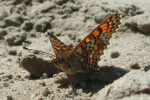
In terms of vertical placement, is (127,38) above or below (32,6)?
below

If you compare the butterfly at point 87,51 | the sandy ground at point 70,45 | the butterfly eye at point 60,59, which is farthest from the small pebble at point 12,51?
the butterfly eye at point 60,59

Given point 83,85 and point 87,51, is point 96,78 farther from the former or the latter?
point 87,51

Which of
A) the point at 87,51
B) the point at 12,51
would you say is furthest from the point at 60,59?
the point at 12,51

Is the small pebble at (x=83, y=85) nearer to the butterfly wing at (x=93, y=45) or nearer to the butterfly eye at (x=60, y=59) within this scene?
the butterfly wing at (x=93, y=45)

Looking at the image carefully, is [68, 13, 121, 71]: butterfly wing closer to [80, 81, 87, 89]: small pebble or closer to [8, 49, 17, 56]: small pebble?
[80, 81, 87, 89]: small pebble

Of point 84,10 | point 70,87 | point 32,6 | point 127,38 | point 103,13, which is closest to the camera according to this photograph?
point 70,87

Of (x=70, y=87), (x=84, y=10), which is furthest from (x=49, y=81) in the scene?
(x=84, y=10)

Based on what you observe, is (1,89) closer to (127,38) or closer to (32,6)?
(127,38)

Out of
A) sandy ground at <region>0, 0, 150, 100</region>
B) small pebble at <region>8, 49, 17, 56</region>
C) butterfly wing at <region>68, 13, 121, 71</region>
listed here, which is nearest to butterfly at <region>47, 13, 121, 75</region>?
butterfly wing at <region>68, 13, 121, 71</region>
